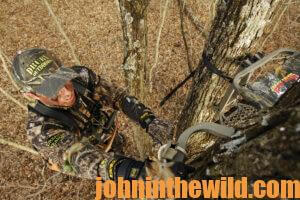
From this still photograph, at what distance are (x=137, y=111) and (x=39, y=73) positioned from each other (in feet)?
4.14

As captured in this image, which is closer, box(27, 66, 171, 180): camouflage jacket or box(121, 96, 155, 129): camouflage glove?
box(27, 66, 171, 180): camouflage jacket

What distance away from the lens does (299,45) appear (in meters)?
9.73

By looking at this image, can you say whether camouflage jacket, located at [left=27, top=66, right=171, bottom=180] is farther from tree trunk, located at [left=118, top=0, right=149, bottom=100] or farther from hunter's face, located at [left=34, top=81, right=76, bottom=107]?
tree trunk, located at [left=118, top=0, right=149, bottom=100]

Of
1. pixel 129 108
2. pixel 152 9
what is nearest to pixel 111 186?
pixel 129 108

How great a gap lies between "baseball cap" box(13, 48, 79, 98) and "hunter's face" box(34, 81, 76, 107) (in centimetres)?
12

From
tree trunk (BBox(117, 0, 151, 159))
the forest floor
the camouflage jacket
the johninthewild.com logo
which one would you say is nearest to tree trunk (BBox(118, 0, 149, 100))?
tree trunk (BBox(117, 0, 151, 159))

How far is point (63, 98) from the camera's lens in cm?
395

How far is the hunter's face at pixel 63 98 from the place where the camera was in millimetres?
3832

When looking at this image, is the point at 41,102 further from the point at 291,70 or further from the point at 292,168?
the point at 292,168

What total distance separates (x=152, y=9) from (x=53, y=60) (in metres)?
7.67

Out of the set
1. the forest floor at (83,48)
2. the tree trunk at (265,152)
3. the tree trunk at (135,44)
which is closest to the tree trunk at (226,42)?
the tree trunk at (135,44)

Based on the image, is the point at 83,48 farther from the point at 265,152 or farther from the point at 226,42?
the point at 265,152

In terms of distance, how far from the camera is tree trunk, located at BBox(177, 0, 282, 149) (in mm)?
2871

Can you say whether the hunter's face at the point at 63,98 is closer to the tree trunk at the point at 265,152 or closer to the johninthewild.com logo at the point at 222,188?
the johninthewild.com logo at the point at 222,188
